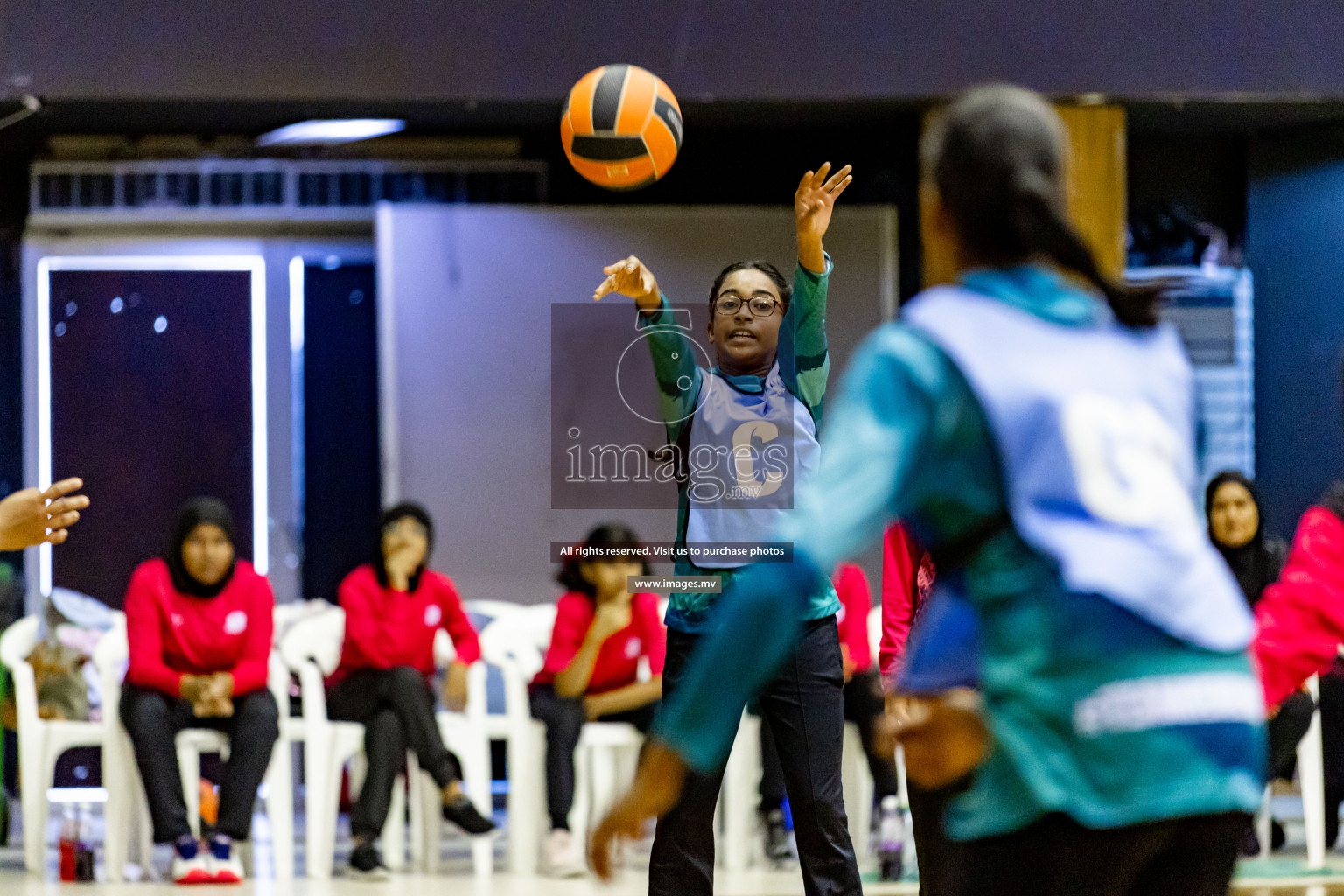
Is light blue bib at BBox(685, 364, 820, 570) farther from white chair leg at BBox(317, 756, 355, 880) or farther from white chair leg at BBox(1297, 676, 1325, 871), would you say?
white chair leg at BBox(1297, 676, 1325, 871)

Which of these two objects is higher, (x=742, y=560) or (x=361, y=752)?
(x=742, y=560)

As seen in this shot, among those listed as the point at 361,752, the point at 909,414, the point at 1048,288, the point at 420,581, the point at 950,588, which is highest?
the point at 1048,288

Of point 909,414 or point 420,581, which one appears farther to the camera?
point 420,581

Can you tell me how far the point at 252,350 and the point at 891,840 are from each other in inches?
133

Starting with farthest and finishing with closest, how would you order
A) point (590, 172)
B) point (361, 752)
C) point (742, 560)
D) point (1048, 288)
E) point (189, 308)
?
1. point (189, 308)
2. point (361, 752)
3. point (590, 172)
4. point (742, 560)
5. point (1048, 288)

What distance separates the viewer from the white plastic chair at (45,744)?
462 cm

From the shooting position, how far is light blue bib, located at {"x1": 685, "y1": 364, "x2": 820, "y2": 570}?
110 inches

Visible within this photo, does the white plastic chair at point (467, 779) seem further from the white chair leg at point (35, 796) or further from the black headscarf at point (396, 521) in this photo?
the white chair leg at point (35, 796)

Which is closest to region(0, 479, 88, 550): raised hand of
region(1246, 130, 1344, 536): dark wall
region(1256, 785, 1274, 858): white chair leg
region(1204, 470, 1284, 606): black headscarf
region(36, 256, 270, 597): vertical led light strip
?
region(1204, 470, 1284, 606): black headscarf

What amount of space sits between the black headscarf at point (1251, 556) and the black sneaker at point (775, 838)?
5.53 ft

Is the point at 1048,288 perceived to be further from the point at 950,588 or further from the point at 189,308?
the point at 189,308

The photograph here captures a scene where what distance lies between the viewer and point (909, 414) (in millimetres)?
1238

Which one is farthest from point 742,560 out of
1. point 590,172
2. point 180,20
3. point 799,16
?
point 180,20

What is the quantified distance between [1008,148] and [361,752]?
3.95 meters
